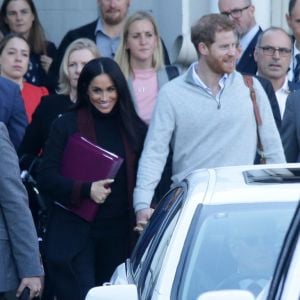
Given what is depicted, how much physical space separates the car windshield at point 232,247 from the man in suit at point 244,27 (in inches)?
191

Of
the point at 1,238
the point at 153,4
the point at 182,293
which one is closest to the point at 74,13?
the point at 153,4

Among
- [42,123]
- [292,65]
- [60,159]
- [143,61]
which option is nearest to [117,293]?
[60,159]

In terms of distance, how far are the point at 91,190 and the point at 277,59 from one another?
2161 mm

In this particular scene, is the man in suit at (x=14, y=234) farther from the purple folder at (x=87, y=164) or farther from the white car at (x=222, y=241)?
the white car at (x=222, y=241)

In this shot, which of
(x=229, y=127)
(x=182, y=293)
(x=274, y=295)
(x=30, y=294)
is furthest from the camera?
(x=229, y=127)

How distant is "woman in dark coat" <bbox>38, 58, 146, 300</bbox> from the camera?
7.68m

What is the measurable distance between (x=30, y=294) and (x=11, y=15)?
14.8 feet

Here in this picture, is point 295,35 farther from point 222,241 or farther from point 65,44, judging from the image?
point 222,241

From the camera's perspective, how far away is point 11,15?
1072 cm

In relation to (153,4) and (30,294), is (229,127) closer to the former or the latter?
(30,294)

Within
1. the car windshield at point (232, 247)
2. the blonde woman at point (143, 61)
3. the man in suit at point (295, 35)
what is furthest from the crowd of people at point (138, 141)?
the car windshield at point (232, 247)

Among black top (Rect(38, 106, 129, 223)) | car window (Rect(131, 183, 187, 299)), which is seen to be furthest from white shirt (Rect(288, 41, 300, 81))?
car window (Rect(131, 183, 187, 299))

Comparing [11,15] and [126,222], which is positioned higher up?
[11,15]

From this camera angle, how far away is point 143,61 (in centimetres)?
897
